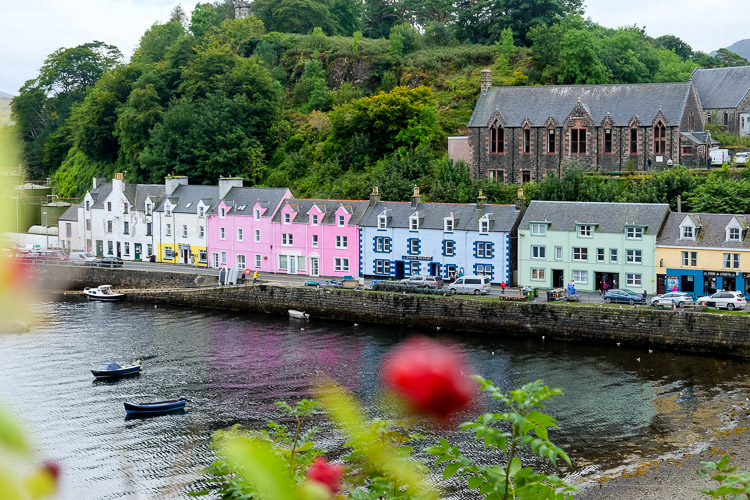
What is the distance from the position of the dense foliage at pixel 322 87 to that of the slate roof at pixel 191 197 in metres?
4.96

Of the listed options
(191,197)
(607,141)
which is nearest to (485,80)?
(607,141)

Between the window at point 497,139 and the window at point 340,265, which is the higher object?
the window at point 497,139

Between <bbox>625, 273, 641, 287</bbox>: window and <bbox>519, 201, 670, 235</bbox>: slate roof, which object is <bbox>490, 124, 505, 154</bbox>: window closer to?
<bbox>519, 201, 670, 235</bbox>: slate roof

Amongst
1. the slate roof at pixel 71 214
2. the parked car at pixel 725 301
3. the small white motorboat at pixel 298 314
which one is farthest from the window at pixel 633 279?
the slate roof at pixel 71 214

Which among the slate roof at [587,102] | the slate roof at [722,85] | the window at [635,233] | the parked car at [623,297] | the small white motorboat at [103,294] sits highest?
the slate roof at [722,85]

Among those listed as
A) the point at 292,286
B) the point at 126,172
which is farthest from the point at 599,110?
the point at 126,172

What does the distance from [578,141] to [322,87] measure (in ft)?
90.4

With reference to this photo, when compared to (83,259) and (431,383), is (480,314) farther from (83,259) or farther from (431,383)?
(431,383)

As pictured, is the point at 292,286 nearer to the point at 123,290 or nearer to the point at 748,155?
the point at 123,290

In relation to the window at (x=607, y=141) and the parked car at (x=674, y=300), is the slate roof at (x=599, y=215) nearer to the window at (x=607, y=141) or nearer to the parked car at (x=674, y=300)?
the parked car at (x=674, y=300)

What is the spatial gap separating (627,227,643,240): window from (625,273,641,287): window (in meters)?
1.89

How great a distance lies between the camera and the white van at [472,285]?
4678 centimetres

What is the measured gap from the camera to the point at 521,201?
5112 centimetres

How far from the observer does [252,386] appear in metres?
34.0
